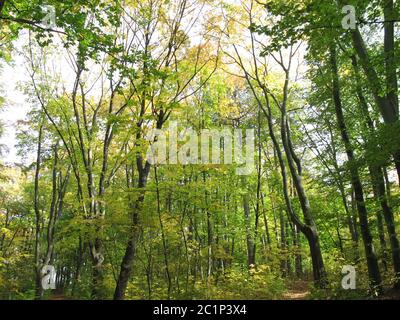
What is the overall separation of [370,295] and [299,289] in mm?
6603

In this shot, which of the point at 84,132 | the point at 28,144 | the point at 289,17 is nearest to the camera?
the point at 289,17

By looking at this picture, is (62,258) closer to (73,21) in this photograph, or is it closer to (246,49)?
(246,49)

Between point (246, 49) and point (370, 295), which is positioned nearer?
point (370, 295)

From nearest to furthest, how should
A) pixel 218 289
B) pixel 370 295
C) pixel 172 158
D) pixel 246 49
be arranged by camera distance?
pixel 172 158 < pixel 370 295 < pixel 218 289 < pixel 246 49

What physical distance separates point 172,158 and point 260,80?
6.99m

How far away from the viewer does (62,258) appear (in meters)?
31.3

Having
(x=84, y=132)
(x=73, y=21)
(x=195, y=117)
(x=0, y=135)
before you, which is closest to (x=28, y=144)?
(x=0, y=135)

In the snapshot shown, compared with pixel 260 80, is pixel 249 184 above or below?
below

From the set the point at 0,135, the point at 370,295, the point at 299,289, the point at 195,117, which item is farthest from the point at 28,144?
the point at 370,295

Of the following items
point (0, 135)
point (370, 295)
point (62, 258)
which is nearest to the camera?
point (370, 295)

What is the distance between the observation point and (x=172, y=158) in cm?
852

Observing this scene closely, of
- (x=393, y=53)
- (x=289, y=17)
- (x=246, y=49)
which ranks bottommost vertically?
(x=393, y=53)

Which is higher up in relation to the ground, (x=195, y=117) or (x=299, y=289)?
(x=195, y=117)

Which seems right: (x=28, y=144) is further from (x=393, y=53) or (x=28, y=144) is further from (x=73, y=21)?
(x=393, y=53)
